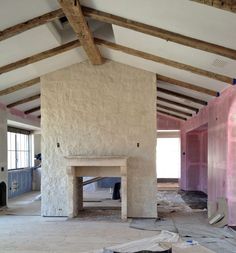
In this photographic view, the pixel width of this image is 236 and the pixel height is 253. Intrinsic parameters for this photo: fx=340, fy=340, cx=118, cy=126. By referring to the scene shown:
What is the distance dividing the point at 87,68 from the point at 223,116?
319 centimetres

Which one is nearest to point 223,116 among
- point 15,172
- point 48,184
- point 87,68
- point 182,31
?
point 182,31

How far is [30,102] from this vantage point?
9.85 m

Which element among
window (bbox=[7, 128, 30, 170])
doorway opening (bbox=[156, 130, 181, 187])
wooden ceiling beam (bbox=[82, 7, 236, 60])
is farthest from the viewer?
doorway opening (bbox=[156, 130, 181, 187])

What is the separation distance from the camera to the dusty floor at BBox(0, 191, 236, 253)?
5.29m

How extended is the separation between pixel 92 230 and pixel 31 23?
3.75 meters

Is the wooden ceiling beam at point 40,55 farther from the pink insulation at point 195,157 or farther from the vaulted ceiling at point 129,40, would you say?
the pink insulation at point 195,157

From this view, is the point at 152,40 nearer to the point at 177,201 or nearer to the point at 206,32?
the point at 206,32

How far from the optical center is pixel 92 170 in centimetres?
763

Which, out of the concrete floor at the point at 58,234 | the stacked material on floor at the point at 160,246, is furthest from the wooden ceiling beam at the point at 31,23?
the stacked material on floor at the point at 160,246

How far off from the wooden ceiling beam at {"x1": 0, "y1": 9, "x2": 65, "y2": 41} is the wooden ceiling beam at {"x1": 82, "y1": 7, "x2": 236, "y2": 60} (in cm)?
42

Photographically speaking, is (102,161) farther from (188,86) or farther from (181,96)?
(181,96)

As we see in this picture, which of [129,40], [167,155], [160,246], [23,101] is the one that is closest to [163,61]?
[129,40]

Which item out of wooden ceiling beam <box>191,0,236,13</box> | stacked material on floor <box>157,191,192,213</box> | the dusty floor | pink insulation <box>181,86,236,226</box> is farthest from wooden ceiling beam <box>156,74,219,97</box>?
wooden ceiling beam <box>191,0,236,13</box>

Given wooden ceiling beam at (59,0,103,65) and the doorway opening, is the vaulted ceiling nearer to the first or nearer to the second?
wooden ceiling beam at (59,0,103,65)
